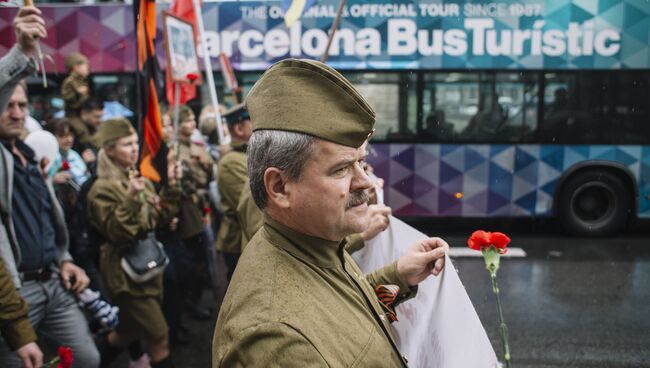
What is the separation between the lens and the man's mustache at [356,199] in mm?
1412

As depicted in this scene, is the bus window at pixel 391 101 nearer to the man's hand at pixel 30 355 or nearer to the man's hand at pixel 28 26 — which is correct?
the man's hand at pixel 28 26

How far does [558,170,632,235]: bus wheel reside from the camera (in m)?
8.47

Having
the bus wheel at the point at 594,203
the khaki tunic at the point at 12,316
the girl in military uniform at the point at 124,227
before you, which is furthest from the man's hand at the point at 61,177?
the bus wheel at the point at 594,203

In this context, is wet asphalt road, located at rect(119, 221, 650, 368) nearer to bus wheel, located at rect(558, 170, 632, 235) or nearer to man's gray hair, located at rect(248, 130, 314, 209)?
bus wheel, located at rect(558, 170, 632, 235)

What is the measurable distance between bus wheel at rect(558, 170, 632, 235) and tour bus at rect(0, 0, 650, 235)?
0.02 meters

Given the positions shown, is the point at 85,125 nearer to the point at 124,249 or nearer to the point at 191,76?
the point at 191,76

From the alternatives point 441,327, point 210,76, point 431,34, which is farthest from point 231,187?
point 431,34

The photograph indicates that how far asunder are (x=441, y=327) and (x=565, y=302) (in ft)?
14.8

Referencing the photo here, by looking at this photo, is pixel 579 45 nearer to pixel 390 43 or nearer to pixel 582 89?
pixel 582 89

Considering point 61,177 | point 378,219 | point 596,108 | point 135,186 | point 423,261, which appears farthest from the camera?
point 596,108

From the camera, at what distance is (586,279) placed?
6344mm

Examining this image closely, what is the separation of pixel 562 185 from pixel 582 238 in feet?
2.61

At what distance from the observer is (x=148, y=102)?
3.74m

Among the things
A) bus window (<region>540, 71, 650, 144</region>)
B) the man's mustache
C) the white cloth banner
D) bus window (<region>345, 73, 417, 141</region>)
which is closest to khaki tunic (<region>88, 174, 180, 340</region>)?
the white cloth banner
